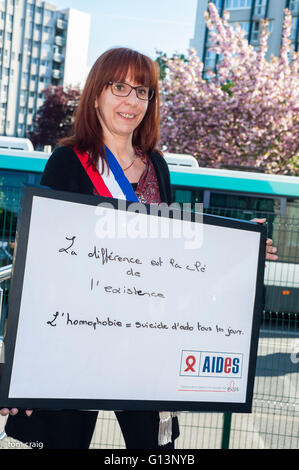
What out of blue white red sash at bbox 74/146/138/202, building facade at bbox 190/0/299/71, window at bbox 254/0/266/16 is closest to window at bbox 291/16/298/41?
building facade at bbox 190/0/299/71

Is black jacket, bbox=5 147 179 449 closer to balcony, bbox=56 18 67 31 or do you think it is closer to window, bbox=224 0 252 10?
window, bbox=224 0 252 10

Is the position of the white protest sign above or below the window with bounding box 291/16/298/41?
below

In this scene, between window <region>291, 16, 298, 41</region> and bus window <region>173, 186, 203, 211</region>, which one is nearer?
bus window <region>173, 186, 203, 211</region>

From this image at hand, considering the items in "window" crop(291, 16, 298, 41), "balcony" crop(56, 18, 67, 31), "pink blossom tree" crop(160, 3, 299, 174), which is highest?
"balcony" crop(56, 18, 67, 31)

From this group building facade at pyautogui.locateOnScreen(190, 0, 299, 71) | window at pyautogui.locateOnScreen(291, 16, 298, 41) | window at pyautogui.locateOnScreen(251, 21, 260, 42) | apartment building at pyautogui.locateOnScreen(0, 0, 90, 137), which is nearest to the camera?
window at pyautogui.locateOnScreen(291, 16, 298, 41)

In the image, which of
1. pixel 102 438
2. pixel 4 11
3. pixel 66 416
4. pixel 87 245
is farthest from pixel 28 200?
pixel 4 11

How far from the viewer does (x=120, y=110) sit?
2.16 meters

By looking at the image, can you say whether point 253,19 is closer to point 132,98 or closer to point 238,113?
point 238,113

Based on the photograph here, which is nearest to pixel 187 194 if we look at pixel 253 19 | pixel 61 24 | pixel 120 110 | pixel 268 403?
pixel 268 403

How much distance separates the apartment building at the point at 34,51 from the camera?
75.9 m

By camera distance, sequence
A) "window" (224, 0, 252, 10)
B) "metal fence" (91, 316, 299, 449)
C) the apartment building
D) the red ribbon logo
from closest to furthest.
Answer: the red ribbon logo
"metal fence" (91, 316, 299, 449)
"window" (224, 0, 252, 10)
the apartment building

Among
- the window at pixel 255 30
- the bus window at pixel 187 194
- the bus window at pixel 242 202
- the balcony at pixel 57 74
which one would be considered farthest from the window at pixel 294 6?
the balcony at pixel 57 74

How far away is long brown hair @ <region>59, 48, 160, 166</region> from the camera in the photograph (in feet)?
6.95

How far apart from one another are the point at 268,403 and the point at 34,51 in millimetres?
79025
